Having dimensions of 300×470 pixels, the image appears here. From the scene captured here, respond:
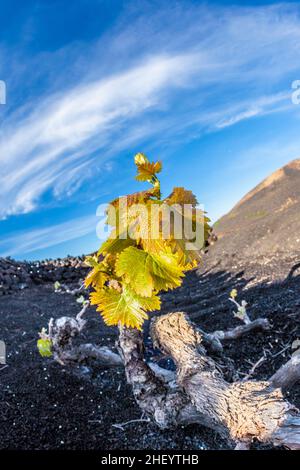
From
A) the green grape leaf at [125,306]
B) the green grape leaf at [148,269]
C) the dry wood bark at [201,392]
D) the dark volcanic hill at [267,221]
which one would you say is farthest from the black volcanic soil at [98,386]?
the dark volcanic hill at [267,221]

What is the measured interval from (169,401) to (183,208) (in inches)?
63.1

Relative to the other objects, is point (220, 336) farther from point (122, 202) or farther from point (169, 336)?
point (122, 202)

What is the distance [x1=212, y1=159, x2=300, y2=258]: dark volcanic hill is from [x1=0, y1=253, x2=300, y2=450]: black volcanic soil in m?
5.15

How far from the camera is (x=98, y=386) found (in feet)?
17.3

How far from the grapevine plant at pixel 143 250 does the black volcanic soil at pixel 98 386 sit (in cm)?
143

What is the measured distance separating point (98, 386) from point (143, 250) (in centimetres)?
348

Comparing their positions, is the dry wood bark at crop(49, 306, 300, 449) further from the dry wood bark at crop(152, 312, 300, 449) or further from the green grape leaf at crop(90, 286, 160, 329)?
the green grape leaf at crop(90, 286, 160, 329)

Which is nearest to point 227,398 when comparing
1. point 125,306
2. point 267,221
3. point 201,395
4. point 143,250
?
point 201,395

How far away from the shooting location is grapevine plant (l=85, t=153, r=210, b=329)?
7.67ft

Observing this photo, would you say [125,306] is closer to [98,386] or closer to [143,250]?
[143,250]

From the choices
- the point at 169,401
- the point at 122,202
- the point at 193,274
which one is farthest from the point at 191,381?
the point at 193,274

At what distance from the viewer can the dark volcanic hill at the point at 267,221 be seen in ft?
A: 49.0
